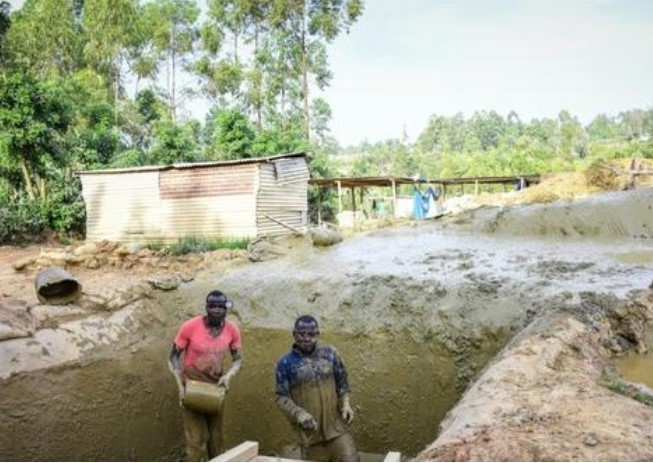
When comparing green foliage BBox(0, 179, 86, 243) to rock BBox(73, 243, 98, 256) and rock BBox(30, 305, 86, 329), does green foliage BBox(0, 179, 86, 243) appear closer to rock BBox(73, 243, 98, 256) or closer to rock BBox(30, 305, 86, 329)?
rock BBox(73, 243, 98, 256)

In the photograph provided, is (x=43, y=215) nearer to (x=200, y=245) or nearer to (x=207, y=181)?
(x=207, y=181)

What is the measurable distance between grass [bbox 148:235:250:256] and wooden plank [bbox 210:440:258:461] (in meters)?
11.9


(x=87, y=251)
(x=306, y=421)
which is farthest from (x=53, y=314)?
(x=87, y=251)

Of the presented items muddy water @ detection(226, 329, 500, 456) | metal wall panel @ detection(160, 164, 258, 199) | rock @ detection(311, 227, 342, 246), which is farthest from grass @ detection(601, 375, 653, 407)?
metal wall panel @ detection(160, 164, 258, 199)

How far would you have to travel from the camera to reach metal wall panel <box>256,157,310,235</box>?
1656cm

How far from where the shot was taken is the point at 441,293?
27.3 ft

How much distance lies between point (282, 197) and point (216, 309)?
12.0 metres

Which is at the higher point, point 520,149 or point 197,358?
point 520,149

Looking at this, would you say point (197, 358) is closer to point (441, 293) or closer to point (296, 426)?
point (296, 426)

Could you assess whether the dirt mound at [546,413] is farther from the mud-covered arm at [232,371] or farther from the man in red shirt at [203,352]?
the man in red shirt at [203,352]

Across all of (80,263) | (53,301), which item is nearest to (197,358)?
(53,301)

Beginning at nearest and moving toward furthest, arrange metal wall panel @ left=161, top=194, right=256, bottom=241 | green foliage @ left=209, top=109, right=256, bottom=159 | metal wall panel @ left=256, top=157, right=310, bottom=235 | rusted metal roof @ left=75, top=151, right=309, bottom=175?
rusted metal roof @ left=75, top=151, right=309, bottom=175 → metal wall panel @ left=161, top=194, right=256, bottom=241 → metal wall panel @ left=256, top=157, right=310, bottom=235 → green foliage @ left=209, top=109, right=256, bottom=159

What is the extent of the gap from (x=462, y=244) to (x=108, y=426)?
6.75 meters

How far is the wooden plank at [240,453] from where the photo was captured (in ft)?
9.43
